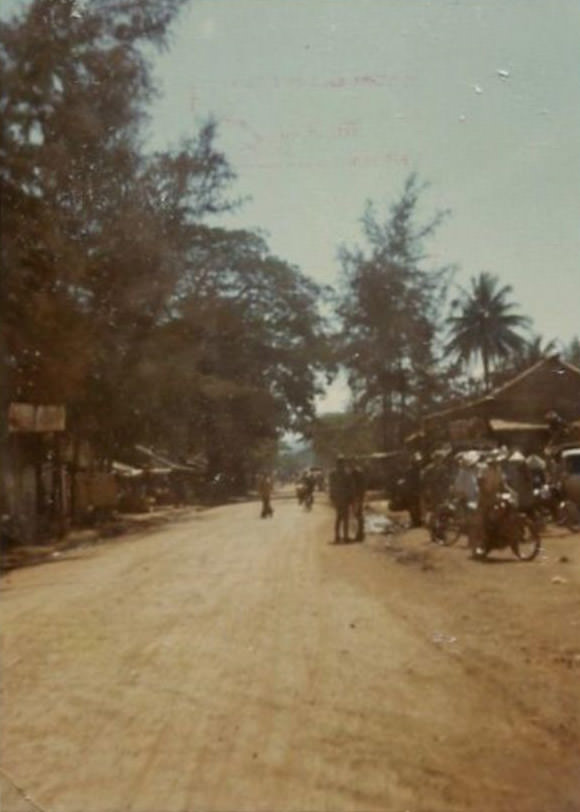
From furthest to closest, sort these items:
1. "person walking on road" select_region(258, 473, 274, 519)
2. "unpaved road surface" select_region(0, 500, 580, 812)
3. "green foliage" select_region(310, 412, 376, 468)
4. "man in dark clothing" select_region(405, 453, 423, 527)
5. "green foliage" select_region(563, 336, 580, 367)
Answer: "green foliage" select_region(310, 412, 376, 468) → "person walking on road" select_region(258, 473, 274, 519) → "man in dark clothing" select_region(405, 453, 423, 527) → "green foliage" select_region(563, 336, 580, 367) → "unpaved road surface" select_region(0, 500, 580, 812)

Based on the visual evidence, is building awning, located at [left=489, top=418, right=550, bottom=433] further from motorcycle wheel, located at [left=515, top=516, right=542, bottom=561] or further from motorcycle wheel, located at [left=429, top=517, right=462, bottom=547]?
motorcycle wheel, located at [left=515, top=516, right=542, bottom=561]

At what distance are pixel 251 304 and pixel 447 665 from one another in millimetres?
Answer: 42388

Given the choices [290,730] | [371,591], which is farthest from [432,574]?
[290,730]

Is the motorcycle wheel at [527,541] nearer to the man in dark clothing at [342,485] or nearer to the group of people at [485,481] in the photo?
the group of people at [485,481]

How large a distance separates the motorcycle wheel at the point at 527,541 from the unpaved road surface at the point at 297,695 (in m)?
1.73

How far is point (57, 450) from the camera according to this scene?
2839 centimetres

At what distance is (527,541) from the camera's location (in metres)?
16.5

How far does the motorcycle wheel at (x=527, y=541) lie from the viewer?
1548 centimetres

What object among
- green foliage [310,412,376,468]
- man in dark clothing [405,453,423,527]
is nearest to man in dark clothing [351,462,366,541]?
man in dark clothing [405,453,423,527]

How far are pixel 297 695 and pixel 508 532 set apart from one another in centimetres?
937

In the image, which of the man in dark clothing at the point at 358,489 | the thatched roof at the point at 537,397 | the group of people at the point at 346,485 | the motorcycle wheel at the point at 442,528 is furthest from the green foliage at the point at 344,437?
the motorcycle wheel at the point at 442,528

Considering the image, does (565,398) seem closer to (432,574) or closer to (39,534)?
(432,574)

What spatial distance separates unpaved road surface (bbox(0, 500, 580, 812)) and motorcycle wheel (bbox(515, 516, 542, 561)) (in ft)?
5.68

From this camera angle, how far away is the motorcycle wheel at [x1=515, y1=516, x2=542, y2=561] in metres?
15.5
